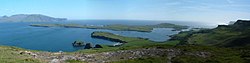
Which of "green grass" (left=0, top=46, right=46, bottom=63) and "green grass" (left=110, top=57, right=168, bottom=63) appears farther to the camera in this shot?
"green grass" (left=110, top=57, right=168, bottom=63)

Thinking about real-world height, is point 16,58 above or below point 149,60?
above

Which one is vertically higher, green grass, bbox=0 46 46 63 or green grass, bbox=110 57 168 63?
green grass, bbox=0 46 46 63

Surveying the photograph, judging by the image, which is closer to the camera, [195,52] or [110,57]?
[110,57]

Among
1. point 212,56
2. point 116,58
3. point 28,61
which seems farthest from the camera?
point 212,56

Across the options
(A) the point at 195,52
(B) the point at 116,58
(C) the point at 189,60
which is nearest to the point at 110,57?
(B) the point at 116,58

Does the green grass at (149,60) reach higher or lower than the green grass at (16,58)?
lower

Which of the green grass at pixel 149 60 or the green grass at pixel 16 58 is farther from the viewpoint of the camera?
the green grass at pixel 149 60

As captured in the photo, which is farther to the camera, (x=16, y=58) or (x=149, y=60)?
(x=149, y=60)

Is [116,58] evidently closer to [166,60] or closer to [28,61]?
[166,60]

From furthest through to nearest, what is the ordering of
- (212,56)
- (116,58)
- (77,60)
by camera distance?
(212,56) → (116,58) → (77,60)

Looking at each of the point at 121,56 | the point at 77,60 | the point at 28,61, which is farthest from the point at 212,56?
the point at 28,61
